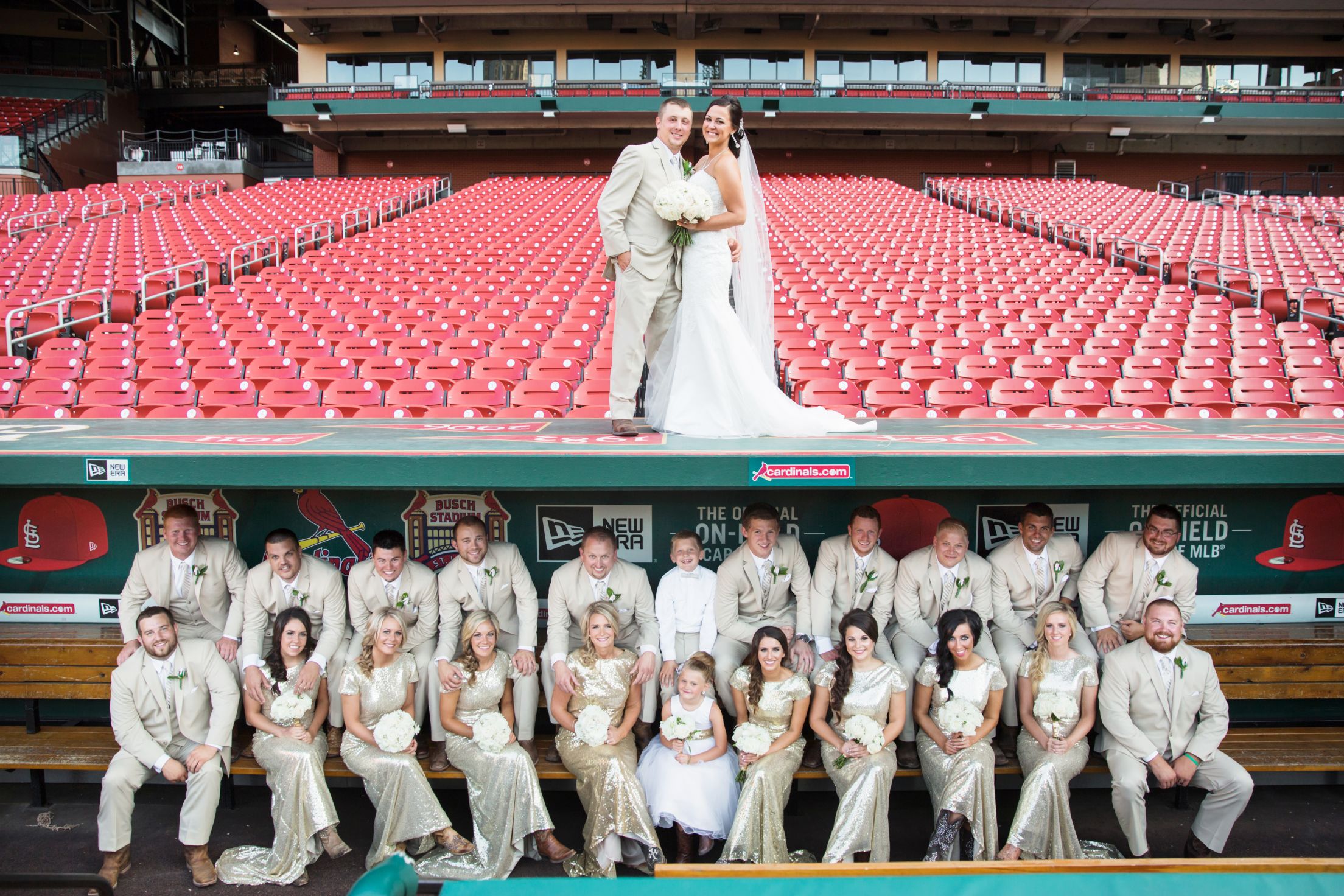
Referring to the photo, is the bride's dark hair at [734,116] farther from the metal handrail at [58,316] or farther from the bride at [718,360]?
the metal handrail at [58,316]

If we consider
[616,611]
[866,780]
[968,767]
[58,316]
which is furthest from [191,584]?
[58,316]

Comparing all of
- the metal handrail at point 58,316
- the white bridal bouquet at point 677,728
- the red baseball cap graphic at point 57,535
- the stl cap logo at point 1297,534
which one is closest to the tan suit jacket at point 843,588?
the white bridal bouquet at point 677,728

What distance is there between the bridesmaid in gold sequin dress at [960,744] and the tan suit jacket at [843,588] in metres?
0.42

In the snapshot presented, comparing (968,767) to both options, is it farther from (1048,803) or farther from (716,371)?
(716,371)

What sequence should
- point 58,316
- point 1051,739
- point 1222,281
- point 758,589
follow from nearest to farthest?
point 1051,739 → point 758,589 → point 58,316 → point 1222,281

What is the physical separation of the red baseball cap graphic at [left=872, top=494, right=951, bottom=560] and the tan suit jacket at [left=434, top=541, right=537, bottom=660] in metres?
2.12

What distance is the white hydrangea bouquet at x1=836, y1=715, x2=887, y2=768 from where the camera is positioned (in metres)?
4.04

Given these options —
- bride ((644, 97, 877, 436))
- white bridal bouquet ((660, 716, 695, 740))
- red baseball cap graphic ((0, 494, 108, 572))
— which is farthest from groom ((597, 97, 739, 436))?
red baseball cap graphic ((0, 494, 108, 572))

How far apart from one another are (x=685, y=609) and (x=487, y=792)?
52.3 inches

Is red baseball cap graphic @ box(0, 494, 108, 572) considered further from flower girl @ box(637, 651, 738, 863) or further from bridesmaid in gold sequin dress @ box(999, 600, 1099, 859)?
bridesmaid in gold sequin dress @ box(999, 600, 1099, 859)

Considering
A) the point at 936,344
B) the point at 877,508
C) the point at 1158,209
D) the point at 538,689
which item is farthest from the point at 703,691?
the point at 1158,209

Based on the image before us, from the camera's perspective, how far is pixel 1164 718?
4.25 metres

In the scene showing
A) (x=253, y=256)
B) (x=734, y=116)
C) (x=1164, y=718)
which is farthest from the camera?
(x=253, y=256)

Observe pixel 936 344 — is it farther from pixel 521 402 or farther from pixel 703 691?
pixel 703 691
